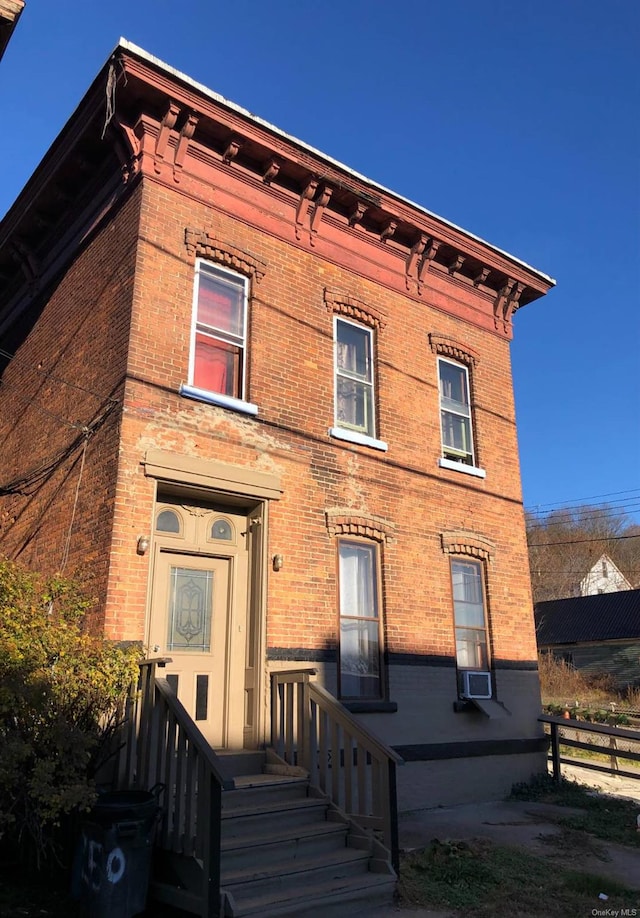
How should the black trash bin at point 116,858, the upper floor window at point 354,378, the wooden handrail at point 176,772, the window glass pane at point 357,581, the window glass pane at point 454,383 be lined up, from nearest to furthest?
the black trash bin at point 116,858 < the wooden handrail at point 176,772 < the window glass pane at point 357,581 < the upper floor window at point 354,378 < the window glass pane at point 454,383

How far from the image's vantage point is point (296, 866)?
235 inches

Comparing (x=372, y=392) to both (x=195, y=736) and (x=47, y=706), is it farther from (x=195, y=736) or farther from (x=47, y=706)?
(x=47, y=706)

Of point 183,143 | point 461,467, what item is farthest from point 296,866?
point 183,143

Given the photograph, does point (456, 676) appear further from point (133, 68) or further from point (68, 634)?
→ point (133, 68)

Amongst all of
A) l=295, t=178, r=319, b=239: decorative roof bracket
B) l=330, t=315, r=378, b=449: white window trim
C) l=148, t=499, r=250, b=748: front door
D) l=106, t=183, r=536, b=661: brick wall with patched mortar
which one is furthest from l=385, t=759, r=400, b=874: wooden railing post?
l=295, t=178, r=319, b=239: decorative roof bracket

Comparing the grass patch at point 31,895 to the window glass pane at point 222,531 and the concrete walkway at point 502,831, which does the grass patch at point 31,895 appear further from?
the window glass pane at point 222,531

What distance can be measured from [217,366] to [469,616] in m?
5.33

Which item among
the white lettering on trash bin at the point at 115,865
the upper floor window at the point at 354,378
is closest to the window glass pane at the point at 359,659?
the upper floor window at the point at 354,378

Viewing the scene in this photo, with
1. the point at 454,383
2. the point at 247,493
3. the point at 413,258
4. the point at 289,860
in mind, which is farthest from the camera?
the point at 454,383

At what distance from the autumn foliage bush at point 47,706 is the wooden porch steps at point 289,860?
1.11 m

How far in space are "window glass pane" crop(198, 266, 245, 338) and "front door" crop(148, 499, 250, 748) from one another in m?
2.38

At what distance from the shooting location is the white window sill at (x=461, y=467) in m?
11.2

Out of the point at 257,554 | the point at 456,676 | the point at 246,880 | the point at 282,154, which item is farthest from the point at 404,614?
the point at 282,154

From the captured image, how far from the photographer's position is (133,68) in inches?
336
